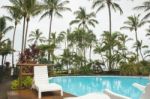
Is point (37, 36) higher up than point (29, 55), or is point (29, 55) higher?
point (37, 36)

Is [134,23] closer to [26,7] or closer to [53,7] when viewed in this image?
[53,7]

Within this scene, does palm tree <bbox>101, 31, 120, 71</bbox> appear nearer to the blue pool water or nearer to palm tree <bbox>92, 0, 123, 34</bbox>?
palm tree <bbox>92, 0, 123, 34</bbox>

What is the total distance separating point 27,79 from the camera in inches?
443

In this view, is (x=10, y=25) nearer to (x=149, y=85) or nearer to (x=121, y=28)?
(x=121, y=28)

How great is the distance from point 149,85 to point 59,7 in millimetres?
27253

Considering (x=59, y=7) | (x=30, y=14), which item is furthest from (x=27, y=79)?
(x=59, y=7)

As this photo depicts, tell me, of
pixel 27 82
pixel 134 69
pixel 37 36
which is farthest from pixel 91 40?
pixel 27 82

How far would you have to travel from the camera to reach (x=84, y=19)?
3534 centimetres

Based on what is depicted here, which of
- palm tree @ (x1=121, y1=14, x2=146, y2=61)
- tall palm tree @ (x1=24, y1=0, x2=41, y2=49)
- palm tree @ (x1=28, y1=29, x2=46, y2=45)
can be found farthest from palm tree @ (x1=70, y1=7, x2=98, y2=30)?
tall palm tree @ (x1=24, y1=0, x2=41, y2=49)

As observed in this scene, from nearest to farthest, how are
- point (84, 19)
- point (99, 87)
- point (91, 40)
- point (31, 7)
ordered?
point (99, 87)
point (31, 7)
point (91, 40)
point (84, 19)

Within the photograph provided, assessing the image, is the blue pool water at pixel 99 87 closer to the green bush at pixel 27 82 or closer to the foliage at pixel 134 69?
the green bush at pixel 27 82

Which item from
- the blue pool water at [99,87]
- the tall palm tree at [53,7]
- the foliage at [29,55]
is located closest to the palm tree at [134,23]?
the tall palm tree at [53,7]

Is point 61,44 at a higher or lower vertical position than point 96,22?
lower

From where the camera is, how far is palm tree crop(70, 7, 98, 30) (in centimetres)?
3500
